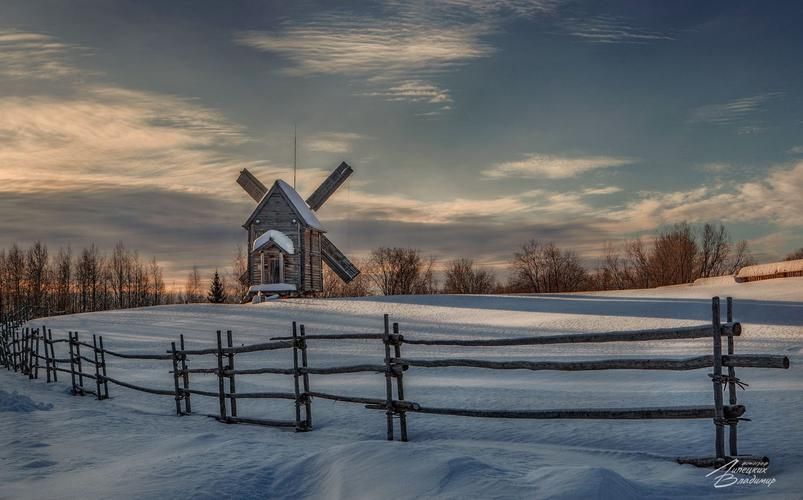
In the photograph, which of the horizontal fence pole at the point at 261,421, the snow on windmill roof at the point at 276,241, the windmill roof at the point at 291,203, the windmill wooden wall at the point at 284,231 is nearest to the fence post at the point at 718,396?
the horizontal fence pole at the point at 261,421

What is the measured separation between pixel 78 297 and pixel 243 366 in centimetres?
6581

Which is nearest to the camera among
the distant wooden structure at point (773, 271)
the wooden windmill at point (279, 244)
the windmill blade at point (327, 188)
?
the distant wooden structure at point (773, 271)

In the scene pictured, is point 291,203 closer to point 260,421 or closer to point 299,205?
point 299,205

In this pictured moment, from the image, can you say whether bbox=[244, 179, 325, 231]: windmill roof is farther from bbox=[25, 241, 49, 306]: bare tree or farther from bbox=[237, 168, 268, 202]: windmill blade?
bbox=[25, 241, 49, 306]: bare tree

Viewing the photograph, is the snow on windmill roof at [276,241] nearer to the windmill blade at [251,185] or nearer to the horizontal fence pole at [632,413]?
the windmill blade at [251,185]

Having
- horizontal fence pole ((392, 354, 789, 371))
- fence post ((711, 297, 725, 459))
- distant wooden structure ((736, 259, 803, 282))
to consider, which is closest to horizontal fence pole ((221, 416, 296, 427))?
horizontal fence pole ((392, 354, 789, 371))

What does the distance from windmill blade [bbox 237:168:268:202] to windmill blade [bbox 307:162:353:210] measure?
3032 mm

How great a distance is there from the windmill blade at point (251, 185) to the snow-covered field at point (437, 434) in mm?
16797

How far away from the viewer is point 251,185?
3891 cm

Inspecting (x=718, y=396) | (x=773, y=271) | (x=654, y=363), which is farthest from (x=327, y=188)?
(x=718, y=396)

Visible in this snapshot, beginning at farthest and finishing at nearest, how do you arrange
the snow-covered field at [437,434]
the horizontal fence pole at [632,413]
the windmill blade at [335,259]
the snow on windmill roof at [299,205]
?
the windmill blade at [335,259] → the snow on windmill roof at [299,205] → the horizontal fence pole at [632,413] → the snow-covered field at [437,434]

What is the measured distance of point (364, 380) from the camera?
15523mm

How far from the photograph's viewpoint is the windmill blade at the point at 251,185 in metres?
38.7

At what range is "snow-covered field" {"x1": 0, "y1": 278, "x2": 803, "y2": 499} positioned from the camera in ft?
19.8
